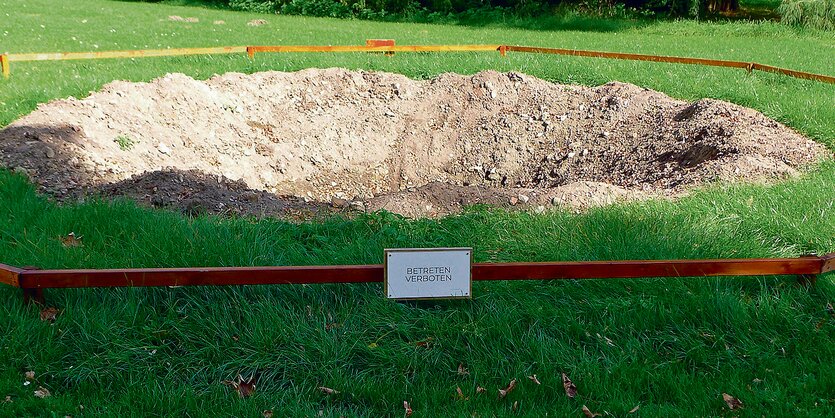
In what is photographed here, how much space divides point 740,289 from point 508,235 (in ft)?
5.08

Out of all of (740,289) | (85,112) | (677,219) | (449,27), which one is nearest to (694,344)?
(740,289)

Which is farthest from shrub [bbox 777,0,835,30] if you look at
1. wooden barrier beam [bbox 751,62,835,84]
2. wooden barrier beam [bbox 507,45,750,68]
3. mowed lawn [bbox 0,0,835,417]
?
mowed lawn [bbox 0,0,835,417]

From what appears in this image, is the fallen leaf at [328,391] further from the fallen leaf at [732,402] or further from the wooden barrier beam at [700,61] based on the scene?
the wooden barrier beam at [700,61]

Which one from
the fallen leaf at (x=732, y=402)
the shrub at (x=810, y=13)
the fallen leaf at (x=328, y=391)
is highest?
the shrub at (x=810, y=13)

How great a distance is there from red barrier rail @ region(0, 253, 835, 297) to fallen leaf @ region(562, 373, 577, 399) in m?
0.61

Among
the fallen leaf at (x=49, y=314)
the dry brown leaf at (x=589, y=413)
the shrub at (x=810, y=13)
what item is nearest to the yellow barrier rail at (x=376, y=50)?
the fallen leaf at (x=49, y=314)

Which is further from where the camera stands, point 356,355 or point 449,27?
point 449,27

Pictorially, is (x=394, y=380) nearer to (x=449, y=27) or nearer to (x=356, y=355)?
(x=356, y=355)

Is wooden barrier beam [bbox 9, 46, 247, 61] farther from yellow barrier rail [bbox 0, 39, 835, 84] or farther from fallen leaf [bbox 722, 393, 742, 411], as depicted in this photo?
fallen leaf [bbox 722, 393, 742, 411]

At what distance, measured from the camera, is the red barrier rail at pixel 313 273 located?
13.6 feet

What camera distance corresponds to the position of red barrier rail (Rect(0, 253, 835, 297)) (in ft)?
13.6

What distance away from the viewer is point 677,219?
5445 mm

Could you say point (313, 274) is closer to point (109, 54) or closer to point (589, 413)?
point (589, 413)

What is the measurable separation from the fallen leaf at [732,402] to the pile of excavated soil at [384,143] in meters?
2.63
